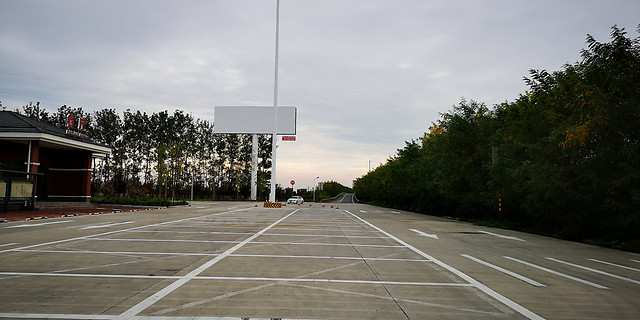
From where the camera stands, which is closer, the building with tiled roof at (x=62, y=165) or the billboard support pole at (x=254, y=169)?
the building with tiled roof at (x=62, y=165)

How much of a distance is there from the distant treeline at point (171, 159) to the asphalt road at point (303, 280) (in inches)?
2012

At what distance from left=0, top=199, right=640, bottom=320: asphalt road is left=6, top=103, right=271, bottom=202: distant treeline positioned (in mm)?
51094

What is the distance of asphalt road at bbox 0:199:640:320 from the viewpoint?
16.6ft

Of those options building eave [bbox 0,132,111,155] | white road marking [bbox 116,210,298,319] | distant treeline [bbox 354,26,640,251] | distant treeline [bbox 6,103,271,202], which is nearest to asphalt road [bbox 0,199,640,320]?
white road marking [bbox 116,210,298,319]

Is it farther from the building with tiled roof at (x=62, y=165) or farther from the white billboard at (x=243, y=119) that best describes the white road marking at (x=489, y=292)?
the white billboard at (x=243, y=119)

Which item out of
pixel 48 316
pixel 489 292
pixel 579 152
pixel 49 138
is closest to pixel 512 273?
pixel 489 292

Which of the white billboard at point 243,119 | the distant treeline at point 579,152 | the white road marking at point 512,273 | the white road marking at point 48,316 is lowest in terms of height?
the white road marking at point 512,273

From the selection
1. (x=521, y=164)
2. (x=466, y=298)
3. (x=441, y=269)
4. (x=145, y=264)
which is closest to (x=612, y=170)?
(x=521, y=164)

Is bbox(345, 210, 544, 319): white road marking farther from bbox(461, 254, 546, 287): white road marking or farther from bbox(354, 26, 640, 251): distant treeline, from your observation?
bbox(354, 26, 640, 251): distant treeline

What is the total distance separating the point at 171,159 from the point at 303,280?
182ft

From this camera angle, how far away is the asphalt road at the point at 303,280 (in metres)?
5.05

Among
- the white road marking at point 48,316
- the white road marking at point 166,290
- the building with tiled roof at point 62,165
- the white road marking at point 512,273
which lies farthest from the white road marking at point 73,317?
the building with tiled roof at point 62,165

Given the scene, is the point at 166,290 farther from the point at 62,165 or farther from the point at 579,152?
the point at 62,165

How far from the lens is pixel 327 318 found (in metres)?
4.77
